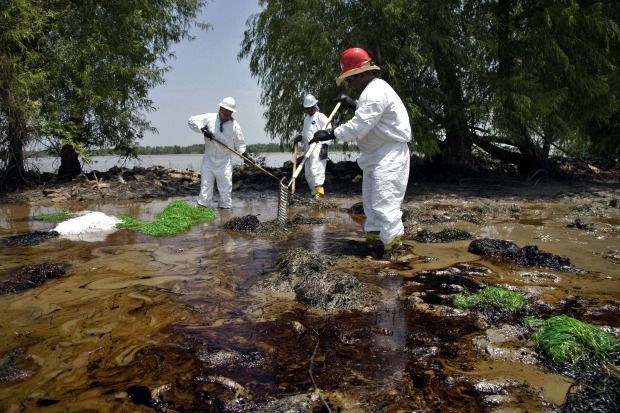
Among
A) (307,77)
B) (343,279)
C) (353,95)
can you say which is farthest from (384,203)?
(307,77)

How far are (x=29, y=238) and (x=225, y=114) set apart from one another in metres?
3.59

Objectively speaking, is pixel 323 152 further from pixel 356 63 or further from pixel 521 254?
pixel 521 254

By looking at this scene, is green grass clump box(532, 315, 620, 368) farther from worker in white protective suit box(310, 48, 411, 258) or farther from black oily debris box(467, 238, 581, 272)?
worker in white protective suit box(310, 48, 411, 258)

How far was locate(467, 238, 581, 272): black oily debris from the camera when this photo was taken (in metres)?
4.40

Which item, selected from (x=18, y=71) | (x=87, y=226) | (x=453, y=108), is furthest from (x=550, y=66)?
(x=18, y=71)

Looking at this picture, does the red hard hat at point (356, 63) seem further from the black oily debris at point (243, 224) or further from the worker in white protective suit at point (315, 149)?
the worker in white protective suit at point (315, 149)

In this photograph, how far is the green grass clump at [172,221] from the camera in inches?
247

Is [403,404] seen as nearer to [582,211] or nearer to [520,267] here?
[520,267]

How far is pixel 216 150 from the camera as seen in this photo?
26.9 ft

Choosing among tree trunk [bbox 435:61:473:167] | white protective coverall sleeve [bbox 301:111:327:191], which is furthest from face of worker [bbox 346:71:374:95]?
tree trunk [bbox 435:61:473:167]

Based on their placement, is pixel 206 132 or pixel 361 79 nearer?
pixel 361 79

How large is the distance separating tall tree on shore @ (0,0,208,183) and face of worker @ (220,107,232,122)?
5.12 m

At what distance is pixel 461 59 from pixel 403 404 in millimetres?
9294

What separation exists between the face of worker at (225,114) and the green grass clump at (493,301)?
18.4 feet
